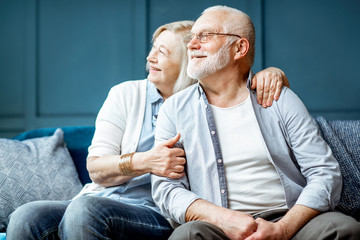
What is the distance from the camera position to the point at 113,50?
10.5ft

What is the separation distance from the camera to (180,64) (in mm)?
2049

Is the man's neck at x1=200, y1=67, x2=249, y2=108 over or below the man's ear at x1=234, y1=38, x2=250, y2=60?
below

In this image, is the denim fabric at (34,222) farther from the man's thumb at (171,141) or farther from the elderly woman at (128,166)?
the man's thumb at (171,141)

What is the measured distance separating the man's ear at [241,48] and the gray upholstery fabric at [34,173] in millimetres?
1097

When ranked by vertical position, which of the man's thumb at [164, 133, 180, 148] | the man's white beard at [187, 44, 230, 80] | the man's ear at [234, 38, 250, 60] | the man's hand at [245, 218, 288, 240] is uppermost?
the man's ear at [234, 38, 250, 60]

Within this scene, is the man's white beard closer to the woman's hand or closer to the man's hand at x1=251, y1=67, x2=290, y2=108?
the man's hand at x1=251, y1=67, x2=290, y2=108

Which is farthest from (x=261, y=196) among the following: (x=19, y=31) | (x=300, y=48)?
(x=19, y=31)

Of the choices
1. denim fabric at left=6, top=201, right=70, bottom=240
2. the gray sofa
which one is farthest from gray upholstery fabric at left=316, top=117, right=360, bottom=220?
denim fabric at left=6, top=201, right=70, bottom=240

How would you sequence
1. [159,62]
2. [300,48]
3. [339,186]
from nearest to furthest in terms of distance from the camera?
[339,186] < [159,62] < [300,48]

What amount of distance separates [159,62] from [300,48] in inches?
59.5

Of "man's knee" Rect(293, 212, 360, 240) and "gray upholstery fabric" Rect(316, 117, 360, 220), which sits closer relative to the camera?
"man's knee" Rect(293, 212, 360, 240)

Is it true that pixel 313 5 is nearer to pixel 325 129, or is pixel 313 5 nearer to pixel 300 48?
pixel 300 48

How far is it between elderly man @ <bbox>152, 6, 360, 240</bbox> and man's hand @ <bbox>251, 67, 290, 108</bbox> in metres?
0.02

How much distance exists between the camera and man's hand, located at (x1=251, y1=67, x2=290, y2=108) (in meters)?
1.72
